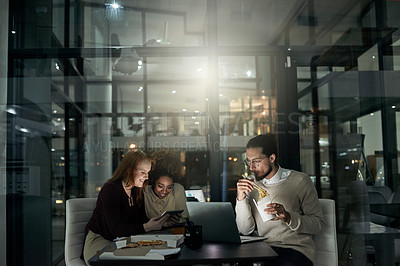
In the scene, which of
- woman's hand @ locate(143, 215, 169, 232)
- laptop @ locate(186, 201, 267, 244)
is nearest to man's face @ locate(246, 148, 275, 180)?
laptop @ locate(186, 201, 267, 244)

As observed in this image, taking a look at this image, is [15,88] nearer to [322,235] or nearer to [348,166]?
[322,235]

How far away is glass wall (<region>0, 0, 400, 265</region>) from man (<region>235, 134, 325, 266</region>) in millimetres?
904

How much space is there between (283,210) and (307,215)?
32cm

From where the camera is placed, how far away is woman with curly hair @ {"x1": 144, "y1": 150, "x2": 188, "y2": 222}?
11.5 ft

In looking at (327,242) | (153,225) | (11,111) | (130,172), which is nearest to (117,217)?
(153,225)

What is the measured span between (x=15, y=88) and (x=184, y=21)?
193 centimetres

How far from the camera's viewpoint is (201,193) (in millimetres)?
4051

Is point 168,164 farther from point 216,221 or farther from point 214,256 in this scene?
point 214,256

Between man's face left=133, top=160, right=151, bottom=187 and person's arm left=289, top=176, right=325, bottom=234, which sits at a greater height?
man's face left=133, top=160, right=151, bottom=187

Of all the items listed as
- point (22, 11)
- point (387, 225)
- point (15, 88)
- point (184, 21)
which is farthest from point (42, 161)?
point (387, 225)

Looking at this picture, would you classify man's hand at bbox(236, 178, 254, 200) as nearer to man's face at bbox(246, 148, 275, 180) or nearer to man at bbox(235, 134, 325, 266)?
man at bbox(235, 134, 325, 266)

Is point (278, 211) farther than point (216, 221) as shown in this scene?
Yes

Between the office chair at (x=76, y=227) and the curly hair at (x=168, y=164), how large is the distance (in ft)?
3.19

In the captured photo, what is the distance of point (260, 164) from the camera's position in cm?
321
